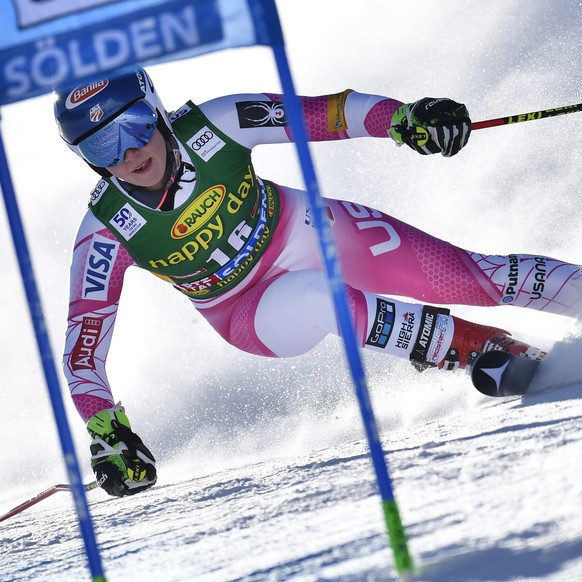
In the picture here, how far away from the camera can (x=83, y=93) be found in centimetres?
313

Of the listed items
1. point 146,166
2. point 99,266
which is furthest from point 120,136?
point 99,266

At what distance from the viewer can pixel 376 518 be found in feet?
7.02

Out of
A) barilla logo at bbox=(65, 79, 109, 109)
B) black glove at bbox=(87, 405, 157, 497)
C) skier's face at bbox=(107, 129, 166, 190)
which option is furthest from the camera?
skier's face at bbox=(107, 129, 166, 190)

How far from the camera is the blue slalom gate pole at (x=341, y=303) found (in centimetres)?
169

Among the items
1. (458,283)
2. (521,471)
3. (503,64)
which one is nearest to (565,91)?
(503,64)

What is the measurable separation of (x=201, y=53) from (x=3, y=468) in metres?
5.36

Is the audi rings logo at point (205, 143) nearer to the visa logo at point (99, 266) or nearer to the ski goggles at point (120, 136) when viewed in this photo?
the ski goggles at point (120, 136)

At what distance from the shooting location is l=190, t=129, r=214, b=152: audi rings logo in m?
3.39

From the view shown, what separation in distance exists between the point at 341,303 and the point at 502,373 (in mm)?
1503

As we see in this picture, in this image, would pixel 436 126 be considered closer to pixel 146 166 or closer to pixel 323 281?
pixel 323 281

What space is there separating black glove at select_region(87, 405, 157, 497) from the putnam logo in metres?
0.67

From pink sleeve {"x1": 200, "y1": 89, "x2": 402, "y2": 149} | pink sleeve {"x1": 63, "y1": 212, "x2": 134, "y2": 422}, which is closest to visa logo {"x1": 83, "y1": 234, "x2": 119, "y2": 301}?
pink sleeve {"x1": 63, "y1": 212, "x2": 134, "y2": 422}

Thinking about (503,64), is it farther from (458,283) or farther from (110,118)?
(110,118)

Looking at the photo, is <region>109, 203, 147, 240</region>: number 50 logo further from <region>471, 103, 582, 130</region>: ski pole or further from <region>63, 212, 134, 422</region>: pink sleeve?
<region>471, 103, 582, 130</region>: ski pole
